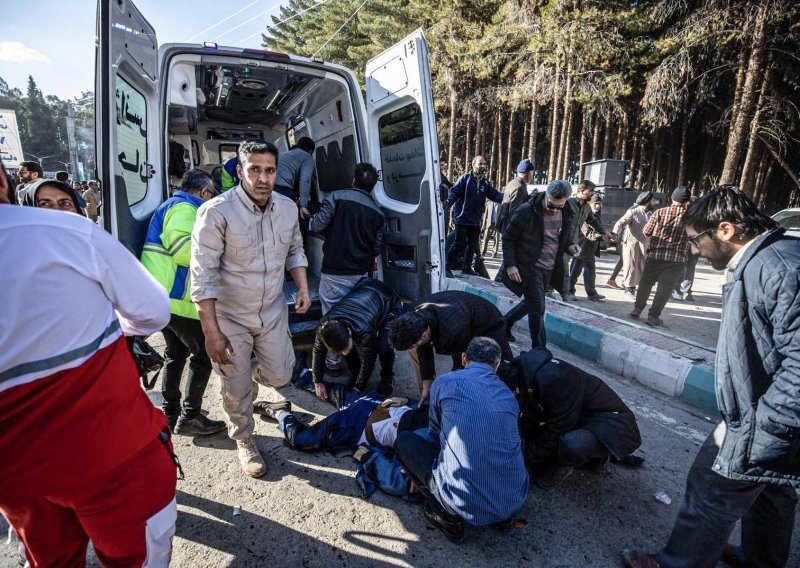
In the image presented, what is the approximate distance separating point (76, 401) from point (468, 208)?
5.75 metres

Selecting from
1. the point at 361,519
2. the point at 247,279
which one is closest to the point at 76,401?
the point at 247,279

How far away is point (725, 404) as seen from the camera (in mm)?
1465

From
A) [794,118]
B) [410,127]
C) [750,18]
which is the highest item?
[750,18]

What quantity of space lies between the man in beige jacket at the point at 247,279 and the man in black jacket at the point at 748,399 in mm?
2006

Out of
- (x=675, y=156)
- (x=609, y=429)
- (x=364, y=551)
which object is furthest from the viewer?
(x=675, y=156)

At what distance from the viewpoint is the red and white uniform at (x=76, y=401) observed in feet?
3.07

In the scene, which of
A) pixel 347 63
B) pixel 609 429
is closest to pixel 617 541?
pixel 609 429

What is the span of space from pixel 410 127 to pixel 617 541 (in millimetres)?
3133

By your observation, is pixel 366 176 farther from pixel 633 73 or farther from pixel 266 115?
pixel 633 73

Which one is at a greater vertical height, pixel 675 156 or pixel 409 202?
pixel 675 156

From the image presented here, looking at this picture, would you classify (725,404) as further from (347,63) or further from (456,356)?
(347,63)

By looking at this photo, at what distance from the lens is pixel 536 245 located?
3.85m

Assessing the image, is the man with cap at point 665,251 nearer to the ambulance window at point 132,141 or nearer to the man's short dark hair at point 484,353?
the man's short dark hair at point 484,353

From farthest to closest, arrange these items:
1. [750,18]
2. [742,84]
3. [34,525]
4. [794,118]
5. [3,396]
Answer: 1. [794,118]
2. [742,84]
3. [750,18]
4. [34,525]
5. [3,396]
